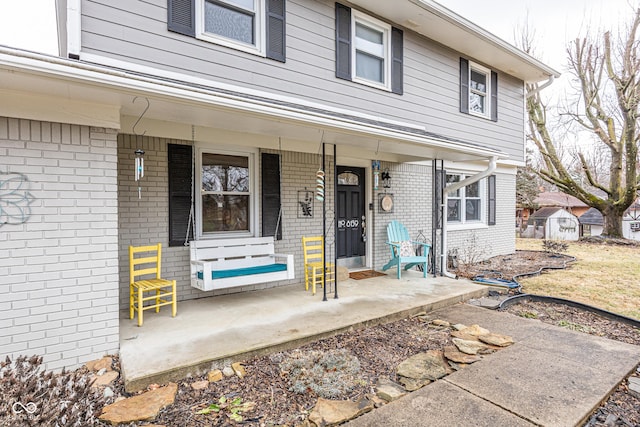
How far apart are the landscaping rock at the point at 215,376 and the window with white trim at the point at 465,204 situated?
683 centimetres

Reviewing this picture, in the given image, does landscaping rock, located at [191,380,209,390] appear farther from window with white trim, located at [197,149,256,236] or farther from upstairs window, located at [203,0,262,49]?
upstairs window, located at [203,0,262,49]

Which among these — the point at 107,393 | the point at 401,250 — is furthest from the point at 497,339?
the point at 107,393

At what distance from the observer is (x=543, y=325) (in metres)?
4.23

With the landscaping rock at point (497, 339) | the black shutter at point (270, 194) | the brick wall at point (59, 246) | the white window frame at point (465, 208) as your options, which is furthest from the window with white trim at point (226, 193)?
the white window frame at point (465, 208)

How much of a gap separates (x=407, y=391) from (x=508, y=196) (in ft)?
27.4

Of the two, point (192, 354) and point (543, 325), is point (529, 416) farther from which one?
point (192, 354)

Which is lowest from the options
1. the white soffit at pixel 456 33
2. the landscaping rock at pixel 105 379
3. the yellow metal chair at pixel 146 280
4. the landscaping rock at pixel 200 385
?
the landscaping rock at pixel 200 385

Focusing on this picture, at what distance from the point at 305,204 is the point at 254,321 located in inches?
95.9

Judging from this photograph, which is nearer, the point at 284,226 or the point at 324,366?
the point at 324,366

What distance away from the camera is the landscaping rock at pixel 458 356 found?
327 cm

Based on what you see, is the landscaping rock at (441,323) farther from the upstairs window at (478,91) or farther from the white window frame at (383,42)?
the upstairs window at (478,91)

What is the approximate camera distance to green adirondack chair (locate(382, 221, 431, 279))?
619 centimetres

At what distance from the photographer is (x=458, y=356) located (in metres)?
3.35

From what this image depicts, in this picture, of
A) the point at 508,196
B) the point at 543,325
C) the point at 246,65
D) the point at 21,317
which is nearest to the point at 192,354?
the point at 21,317
